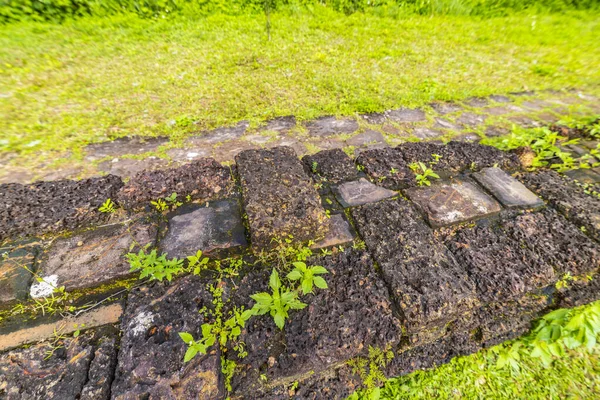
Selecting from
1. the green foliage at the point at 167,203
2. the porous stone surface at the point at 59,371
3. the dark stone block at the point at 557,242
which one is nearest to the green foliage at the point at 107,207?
the green foliage at the point at 167,203

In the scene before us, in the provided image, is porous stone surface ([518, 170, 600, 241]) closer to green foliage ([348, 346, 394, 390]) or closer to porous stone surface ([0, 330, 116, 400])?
green foliage ([348, 346, 394, 390])

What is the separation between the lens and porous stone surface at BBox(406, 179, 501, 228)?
1.86 m

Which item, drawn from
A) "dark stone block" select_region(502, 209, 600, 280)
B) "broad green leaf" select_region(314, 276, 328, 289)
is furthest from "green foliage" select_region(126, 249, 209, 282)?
"dark stone block" select_region(502, 209, 600, 280)

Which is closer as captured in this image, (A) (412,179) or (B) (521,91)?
(A) (412,179)

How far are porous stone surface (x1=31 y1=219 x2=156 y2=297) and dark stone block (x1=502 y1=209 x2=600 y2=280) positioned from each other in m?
2.17

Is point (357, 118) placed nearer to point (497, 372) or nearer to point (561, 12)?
point (497, 372)

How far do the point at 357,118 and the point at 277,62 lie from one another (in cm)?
202

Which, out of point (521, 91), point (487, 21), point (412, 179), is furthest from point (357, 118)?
point (487, 21)

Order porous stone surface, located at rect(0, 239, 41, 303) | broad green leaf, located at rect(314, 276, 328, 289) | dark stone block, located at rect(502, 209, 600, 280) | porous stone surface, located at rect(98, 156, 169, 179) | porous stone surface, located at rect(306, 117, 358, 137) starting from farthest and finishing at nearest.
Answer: porous stone surface, located at rect(306, 117, 358, 137)
porous stone surface, located at rect(98, 156, 169, 179)
dark stone block, located at rect(502, 209, 600, 280)
porous stone surface, located at rect(0, 239, 41, 303)
broad green leaf, located at rect(314, 276, 328, 289)

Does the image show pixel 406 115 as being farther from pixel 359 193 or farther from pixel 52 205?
pixel 52 205

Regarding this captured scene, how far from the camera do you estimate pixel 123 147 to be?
2.93 metres

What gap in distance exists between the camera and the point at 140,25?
5.66 m

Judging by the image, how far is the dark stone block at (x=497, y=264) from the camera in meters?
1.56

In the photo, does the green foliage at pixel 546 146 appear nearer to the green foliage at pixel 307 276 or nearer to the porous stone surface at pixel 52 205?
the green foliage at pixel 307 276
